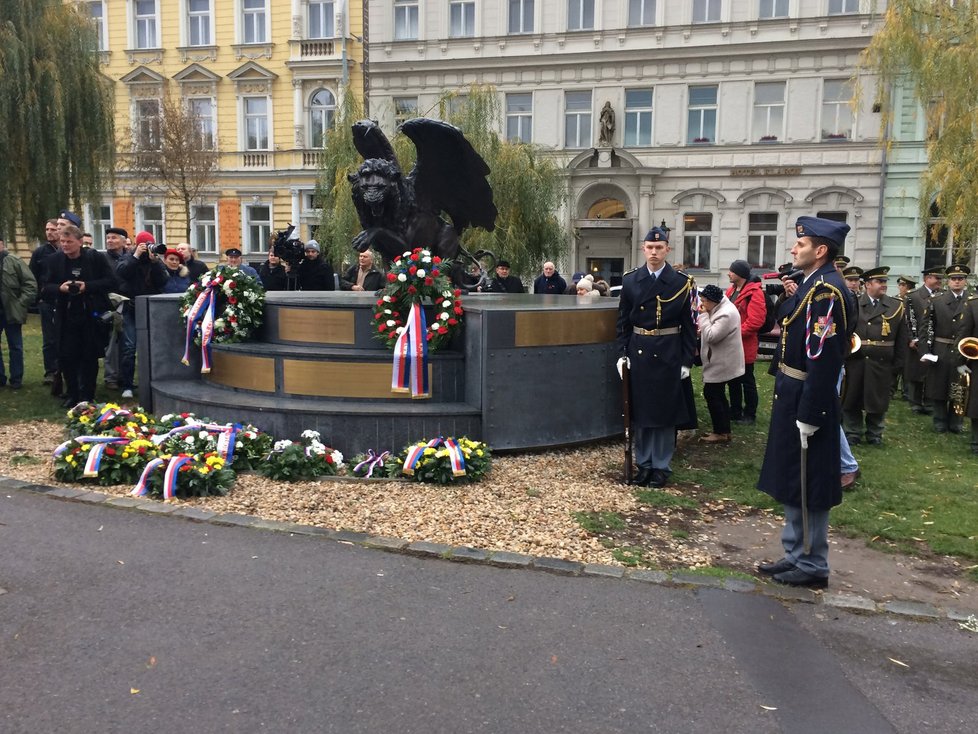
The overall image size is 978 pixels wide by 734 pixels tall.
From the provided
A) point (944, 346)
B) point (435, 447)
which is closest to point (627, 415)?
point (435, 447)

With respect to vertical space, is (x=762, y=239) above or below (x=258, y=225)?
below

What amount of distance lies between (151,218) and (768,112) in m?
25.8

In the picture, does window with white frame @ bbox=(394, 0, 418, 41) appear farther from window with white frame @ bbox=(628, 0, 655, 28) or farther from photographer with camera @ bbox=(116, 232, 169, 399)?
photographer with camera @ bbox=(116, 232, 169, 399)

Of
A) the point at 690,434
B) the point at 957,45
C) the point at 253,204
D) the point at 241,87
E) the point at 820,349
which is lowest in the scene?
the point at 690,434

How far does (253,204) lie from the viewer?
117 feet

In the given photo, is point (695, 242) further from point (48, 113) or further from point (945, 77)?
point (48, 113)

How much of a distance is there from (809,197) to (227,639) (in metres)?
30.2

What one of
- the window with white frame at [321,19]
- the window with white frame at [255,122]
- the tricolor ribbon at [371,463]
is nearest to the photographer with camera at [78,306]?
the tricolor ribbon at [371,463]

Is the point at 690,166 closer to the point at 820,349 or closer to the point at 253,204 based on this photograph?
the point at 253,204

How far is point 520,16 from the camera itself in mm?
32625

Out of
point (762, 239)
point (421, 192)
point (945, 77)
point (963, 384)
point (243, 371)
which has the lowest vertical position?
point (963, 384)

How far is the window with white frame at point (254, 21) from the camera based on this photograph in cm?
3481

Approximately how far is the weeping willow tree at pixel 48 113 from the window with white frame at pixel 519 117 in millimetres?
15583

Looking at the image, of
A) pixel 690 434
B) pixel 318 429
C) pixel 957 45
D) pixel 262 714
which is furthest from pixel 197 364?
pixel 957 45
